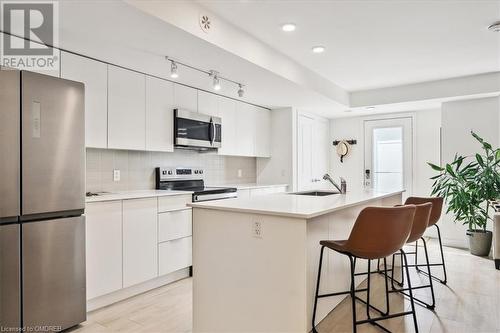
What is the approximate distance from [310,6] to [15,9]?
2.04m

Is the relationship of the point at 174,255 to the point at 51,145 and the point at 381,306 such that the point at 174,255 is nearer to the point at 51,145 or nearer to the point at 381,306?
the point at 51,145

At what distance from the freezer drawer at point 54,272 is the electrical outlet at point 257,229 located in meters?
1.34

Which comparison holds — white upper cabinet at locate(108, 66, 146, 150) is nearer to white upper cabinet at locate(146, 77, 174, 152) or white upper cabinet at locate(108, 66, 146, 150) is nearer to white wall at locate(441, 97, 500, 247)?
white upper cabinet at locate(146, 77, 174, 152)

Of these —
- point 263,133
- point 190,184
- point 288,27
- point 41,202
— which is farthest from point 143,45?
point 263,133

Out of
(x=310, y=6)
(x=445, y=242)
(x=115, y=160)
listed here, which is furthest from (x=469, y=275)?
(x=115, y=160)

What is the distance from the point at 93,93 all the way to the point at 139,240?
142cm

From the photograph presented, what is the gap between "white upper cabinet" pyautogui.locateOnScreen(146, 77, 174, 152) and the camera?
354cm

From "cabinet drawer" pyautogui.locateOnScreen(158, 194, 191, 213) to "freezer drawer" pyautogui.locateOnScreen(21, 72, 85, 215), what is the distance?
888mm

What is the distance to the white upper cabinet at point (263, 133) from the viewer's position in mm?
5297

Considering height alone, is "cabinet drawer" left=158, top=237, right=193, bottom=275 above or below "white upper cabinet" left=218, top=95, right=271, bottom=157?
below

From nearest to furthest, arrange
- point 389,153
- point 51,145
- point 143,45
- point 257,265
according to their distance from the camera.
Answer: point 257,265, point 51,145, point 143,45, point 389,153

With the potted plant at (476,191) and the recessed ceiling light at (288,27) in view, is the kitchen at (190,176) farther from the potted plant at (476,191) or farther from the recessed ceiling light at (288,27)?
the potted plant at (476,191)

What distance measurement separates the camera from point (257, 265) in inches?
84.7

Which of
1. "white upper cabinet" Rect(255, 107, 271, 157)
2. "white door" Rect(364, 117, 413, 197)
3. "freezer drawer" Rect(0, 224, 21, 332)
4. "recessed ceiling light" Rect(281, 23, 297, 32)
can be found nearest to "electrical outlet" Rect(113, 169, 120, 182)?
"freezer drawer" Rect(0, 224, 21, 332)
